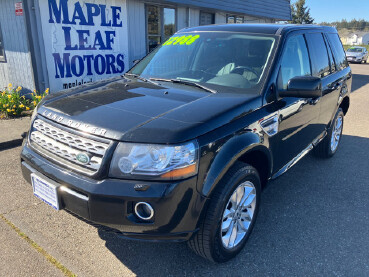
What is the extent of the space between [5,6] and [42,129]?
20.7 ft

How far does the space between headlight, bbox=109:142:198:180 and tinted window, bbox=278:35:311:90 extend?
1403 millimetres

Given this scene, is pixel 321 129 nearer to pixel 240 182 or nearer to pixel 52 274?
pixel 240 182

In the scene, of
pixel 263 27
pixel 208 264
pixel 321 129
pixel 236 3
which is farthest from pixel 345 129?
pixel 236 3

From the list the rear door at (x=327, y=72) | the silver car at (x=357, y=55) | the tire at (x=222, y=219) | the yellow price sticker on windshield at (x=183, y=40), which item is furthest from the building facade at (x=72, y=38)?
the silver car at (x=357, y=55)

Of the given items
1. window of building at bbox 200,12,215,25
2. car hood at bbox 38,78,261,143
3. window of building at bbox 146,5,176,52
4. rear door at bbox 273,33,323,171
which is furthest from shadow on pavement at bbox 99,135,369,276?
window of building at bbox 200,12,215,25

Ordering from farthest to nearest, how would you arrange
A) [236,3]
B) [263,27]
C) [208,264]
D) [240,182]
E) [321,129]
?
[236,3] < [321,129] < [263,27] < [208,264] < [240,182]

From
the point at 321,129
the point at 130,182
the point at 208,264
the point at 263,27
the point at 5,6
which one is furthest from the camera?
the point at 5,6

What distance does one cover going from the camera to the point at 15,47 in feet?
24.1

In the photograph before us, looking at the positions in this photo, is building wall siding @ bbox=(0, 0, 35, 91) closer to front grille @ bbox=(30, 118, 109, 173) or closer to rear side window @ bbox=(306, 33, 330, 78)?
front grille @ bbox=(30, 118, 109, 173)

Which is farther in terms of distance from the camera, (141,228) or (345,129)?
(345,129)

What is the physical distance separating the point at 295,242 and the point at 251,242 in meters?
0.40

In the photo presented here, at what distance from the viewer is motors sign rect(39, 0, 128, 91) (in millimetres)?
6898

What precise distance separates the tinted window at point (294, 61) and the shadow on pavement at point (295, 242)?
1.35m

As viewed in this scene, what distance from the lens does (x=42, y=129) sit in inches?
97.4
